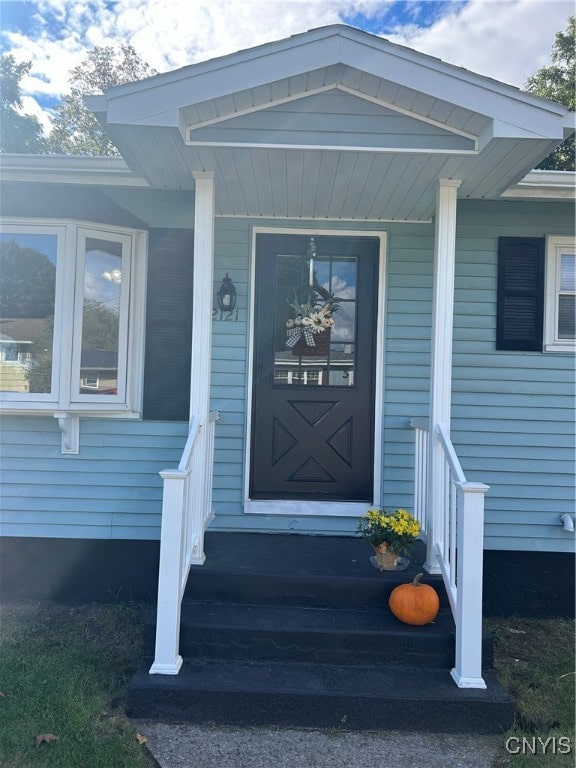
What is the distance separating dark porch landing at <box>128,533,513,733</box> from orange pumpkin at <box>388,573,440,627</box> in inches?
2.2

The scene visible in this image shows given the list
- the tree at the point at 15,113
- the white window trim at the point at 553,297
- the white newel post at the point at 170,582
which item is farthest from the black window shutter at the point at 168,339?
the tree at the point at 15,113

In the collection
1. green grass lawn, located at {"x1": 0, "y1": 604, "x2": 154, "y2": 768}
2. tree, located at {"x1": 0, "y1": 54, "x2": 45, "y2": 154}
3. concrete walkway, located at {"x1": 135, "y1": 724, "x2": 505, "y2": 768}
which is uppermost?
tree, located at {"x1": 0, "y1": 54, "x2": 45, "y2": 154}

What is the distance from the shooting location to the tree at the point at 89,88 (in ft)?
51.5

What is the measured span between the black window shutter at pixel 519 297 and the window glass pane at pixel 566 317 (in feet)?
0.52

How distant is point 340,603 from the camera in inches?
122

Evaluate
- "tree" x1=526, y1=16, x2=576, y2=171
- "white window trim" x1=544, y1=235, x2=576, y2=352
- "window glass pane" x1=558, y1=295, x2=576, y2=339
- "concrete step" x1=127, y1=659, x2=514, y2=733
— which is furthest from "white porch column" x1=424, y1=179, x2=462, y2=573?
"tree" x1=526, y1=16, x2=576, y2=171

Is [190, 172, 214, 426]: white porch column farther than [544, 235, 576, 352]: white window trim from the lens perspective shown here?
No

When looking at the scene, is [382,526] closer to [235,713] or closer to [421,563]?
[421,563]

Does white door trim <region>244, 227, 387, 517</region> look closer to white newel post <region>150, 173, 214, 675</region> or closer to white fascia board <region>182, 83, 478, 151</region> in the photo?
white newel post <region>150, 173, 214, 675</region>

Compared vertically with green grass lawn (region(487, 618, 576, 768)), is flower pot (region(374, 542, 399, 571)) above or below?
above

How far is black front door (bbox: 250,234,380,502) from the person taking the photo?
4035 millimetres

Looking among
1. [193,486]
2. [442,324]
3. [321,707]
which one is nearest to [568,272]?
[442,324]

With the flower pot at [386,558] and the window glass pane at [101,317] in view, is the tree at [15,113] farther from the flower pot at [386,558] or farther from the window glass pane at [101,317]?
the flower pot at [386,558]

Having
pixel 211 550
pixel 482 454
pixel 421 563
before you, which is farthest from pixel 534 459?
pixel 211 550
